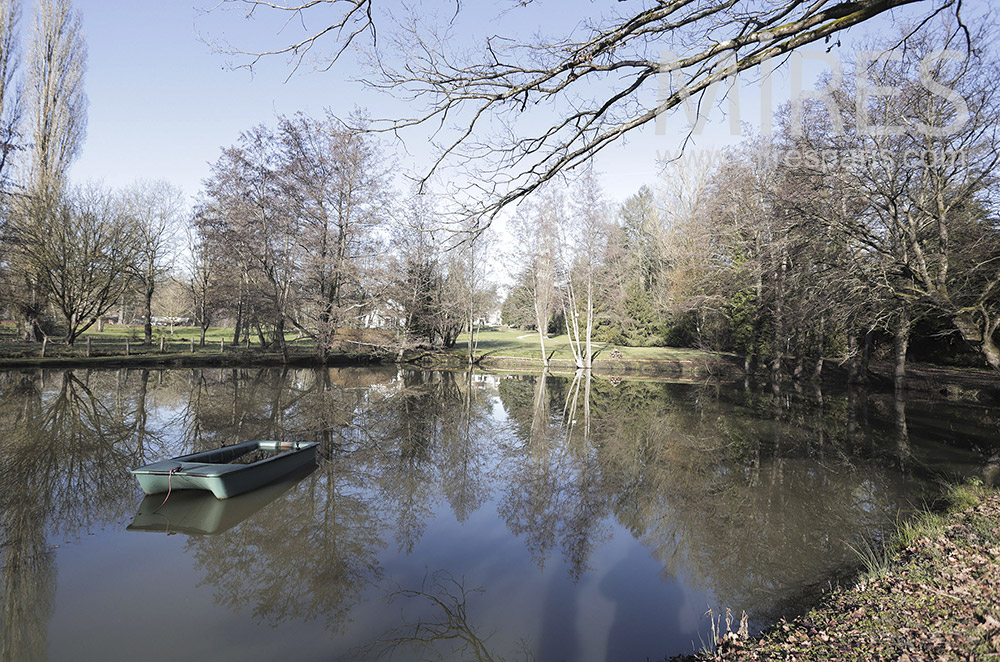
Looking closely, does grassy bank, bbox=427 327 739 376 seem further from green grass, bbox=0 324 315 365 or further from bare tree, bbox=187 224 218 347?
bare tree, bbox=187 224 218 347

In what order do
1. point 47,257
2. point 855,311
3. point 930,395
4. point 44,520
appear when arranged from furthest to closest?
1. point 47,257
2. point 930,395
3. point 855,311
4. point 44,520

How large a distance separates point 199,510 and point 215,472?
64 centimetres

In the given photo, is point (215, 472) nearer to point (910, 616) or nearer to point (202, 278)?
point (910, 616)

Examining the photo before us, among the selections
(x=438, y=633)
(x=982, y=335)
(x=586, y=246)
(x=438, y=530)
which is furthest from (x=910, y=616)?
(x=586, y=246)

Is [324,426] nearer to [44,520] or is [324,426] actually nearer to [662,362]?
[44,520]

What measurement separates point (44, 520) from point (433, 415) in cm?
933

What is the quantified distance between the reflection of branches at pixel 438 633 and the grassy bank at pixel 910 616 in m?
1.80

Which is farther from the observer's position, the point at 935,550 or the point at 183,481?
the point at 183,481

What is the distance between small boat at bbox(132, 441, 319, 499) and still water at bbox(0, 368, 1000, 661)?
29cm

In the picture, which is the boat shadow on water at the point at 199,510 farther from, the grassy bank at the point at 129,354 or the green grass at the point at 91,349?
the green grass at the point at 91,349

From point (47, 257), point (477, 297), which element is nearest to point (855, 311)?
point (477, 297)

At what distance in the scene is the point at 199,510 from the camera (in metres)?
7.34

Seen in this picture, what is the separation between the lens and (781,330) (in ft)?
70.3

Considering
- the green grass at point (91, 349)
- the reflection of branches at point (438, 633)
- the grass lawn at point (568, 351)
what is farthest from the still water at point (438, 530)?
the grass lawn at point (568, 351)
